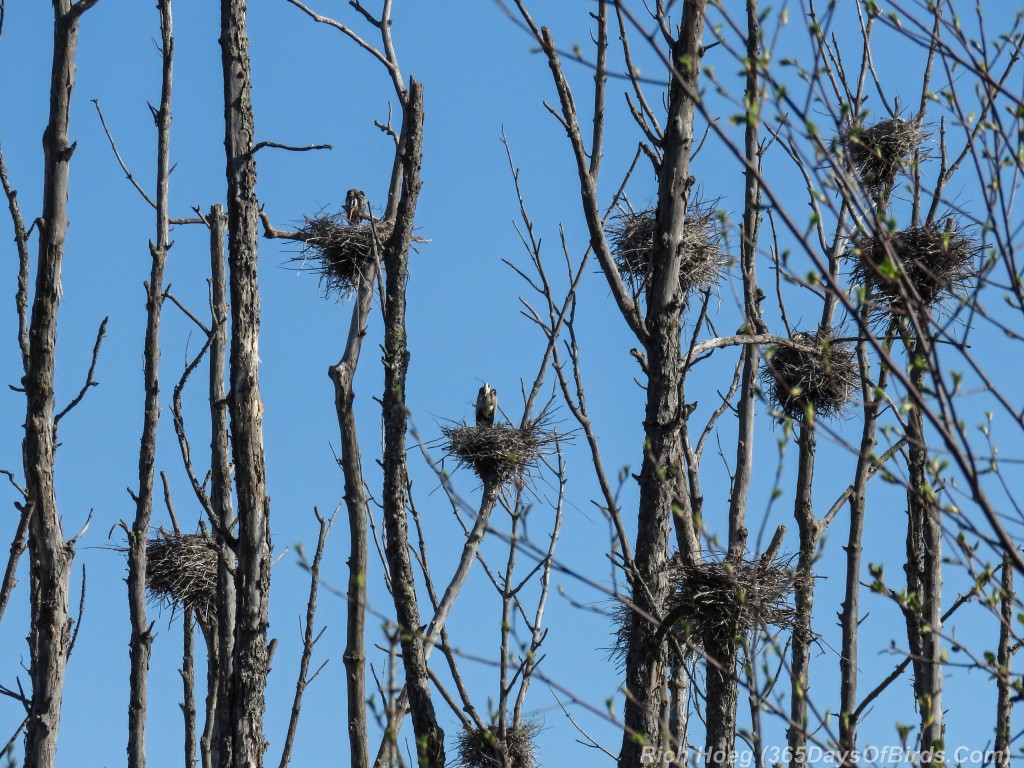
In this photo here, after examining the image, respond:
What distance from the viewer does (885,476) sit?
356cm

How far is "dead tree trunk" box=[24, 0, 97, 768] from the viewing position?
19.8ft

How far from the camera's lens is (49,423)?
6102 millimetres

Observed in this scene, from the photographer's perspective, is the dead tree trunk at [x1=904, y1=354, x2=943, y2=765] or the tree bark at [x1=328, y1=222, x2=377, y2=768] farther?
the dead tree trunk at [x1=904, y1=354, x2=943, y2=765]

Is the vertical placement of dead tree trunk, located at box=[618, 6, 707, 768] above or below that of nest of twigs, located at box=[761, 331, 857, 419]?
below

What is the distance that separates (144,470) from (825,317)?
13.8 feet

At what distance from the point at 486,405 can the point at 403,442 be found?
10.4 feet

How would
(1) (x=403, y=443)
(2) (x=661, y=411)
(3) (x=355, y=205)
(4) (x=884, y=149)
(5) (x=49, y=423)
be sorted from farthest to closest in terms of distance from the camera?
(3) (x=355, y=205)
(4) (x=884, y=149)
(1) (x=403, y=443)
(5) (x=49, y=423)
(2) (x=661, y=411)

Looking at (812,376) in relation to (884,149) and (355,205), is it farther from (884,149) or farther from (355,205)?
(355,205)

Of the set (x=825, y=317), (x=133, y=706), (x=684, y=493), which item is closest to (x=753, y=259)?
(x=825, y=317)

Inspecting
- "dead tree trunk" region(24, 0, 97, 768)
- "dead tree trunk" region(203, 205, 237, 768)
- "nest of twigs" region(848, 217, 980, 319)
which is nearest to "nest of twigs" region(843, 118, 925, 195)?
"nest of twigs" region(848, 217, 980, 319)

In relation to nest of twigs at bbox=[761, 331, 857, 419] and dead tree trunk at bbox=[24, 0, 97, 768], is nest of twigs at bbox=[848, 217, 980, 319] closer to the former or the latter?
nest of twigs at bbox=[761, 331, 857, 419]

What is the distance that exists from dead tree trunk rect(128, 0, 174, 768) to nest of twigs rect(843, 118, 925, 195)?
4352 mm

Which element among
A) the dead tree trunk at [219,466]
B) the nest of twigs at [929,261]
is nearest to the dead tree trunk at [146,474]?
the dead tree trunk at [219,466]

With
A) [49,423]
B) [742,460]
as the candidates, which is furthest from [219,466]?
[742,460]
